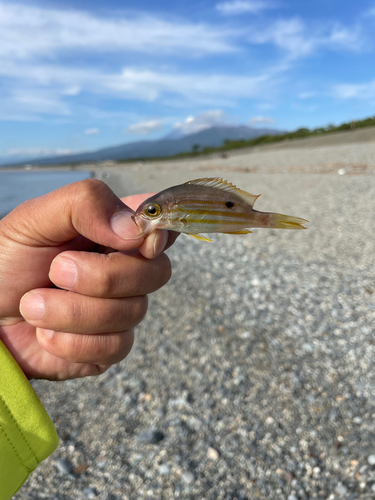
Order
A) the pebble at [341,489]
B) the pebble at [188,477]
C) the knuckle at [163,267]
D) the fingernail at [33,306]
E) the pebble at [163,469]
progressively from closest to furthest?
the fingernail at [33,306]
the knuckle at [163,267]
the pebble at [341,489]
the pebble at [188,477]
the pebble at [163,469]

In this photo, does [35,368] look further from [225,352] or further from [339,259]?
[339,259]

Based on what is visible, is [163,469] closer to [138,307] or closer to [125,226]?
[138,307]

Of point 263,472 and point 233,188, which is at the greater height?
point 233,188

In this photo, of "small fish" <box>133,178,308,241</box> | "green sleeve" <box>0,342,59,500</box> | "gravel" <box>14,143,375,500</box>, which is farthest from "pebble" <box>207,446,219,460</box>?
"small fish" <box>133,178,308,241</box>

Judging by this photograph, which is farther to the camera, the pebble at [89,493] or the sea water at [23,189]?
the sea water at [23,189]

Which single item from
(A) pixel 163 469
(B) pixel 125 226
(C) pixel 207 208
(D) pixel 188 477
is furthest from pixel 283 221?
(A) pixel 163 469

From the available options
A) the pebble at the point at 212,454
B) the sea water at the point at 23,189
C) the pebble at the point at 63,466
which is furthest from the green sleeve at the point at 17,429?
the sea water at the point at 23,189

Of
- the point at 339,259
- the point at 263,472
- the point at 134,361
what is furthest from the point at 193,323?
the point at 339,259

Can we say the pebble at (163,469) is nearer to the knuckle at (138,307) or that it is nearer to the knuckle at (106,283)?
the knuckle at (138,307)
